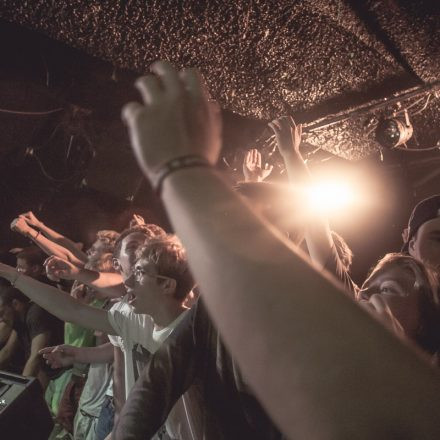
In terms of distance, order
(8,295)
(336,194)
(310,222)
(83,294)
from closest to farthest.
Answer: (310,222)
(83,294)
(8,295)
(336,194)

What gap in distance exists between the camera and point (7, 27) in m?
3.15

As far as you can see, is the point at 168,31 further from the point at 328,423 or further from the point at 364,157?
the point at 364,157

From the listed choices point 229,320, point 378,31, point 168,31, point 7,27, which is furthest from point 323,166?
point 229,320

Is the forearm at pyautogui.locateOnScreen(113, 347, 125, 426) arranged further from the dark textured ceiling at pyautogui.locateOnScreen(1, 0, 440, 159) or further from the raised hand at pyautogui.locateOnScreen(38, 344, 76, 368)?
the dark textured ceiling at pyautogui.locateOnScreen(1, 0, 440, 159)

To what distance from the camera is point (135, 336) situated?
2232mm

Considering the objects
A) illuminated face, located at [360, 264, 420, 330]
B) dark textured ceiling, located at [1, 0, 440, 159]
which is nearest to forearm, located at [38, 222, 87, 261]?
dark textured ceiling, located at [1, 0, 440, 159]

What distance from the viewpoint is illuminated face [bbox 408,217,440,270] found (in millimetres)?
2146

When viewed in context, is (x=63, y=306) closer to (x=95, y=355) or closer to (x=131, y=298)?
(x=131, y=298)

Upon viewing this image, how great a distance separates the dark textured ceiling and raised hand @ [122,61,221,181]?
2587 mm

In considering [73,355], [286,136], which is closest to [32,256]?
[73,355]

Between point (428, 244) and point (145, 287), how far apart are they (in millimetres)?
1582

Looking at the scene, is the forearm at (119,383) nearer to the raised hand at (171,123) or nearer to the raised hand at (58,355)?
the raised hand at (58,355)

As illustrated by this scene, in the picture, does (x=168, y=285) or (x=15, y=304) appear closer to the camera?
(x=168, y=285)

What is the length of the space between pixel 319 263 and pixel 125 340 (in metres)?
1.18
